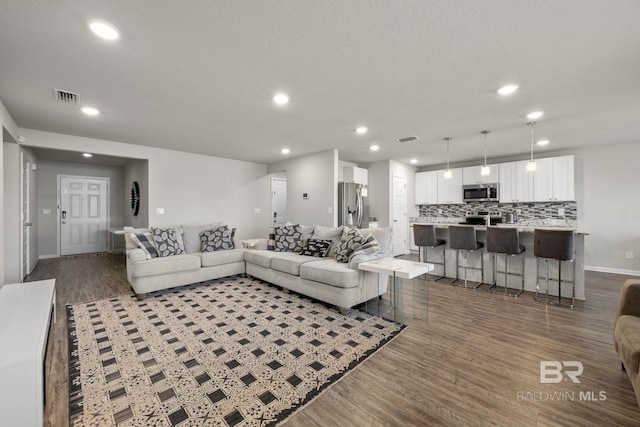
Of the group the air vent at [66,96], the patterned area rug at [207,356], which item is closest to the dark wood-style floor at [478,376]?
the patterned area rug at [207,356]

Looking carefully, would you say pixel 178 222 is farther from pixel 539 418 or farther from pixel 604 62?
pixel 604 62

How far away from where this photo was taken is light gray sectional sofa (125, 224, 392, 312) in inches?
125

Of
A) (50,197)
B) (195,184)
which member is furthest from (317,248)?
(50,197)

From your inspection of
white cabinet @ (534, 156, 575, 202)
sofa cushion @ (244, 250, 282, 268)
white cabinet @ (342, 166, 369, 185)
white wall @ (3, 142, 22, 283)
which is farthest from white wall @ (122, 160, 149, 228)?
white cabinet @ (534, 156, 575, 202)

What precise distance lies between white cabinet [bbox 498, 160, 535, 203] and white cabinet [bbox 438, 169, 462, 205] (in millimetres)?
882

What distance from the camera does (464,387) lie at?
1856mm

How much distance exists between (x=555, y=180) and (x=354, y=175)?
4087 millimetres

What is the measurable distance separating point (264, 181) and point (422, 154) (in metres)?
3.93

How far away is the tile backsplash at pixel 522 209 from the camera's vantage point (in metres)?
5.60

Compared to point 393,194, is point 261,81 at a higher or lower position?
higher

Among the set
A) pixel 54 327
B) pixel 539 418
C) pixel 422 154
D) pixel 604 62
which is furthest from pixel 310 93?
pixel 422 154

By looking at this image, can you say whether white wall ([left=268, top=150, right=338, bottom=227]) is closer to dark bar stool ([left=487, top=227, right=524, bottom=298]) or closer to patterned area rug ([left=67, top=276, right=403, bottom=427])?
→ patterned area rug ([left=67, top=276, right=403, bottom=427])

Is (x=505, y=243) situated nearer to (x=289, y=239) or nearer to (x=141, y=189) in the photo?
(x=289, y=239)

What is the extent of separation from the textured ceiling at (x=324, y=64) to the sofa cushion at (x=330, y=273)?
6.35ft
